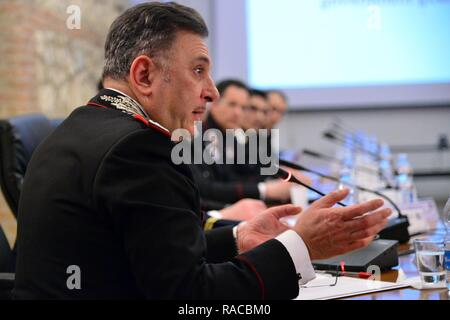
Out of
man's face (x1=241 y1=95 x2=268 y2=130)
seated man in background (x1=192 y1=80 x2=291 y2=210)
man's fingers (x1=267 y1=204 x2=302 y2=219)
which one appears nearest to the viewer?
man's fingers (x1=267 y1=204 x2=302 y2=219)

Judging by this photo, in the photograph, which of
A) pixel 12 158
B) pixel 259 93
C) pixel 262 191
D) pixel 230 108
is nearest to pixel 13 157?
pixel 12 158

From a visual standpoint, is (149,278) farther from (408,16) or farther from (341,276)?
(408,16)

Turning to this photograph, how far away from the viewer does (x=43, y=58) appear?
4742mm

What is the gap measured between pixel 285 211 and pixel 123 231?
1.55ft

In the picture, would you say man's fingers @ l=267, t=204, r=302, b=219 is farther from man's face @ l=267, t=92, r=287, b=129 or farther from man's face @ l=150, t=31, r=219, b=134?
man's face @ l=267, t=92, r=287, b=129

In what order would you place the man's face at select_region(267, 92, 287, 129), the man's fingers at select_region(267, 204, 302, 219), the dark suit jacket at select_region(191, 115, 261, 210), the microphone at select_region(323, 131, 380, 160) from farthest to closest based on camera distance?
the man's face at select_region(267, 92, 287, 129)
the dark suit jacket at select_region(191, 115, 261, 210)
the microphone at select_region(323, 131, 380, 160)
the man's fingers at select_region(267, 204, 302, 219)

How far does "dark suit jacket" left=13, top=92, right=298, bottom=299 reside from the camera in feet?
3.57

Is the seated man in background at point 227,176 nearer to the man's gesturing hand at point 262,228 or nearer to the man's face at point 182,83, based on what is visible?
the man's gesturing hand at point 262,228

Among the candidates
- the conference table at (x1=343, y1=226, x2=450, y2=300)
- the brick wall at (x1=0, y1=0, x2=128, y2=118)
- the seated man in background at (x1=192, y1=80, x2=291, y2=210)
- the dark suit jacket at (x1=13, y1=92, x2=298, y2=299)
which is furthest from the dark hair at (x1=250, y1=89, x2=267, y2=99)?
the dark suit jacket at (x1=13, y1=92, x2=298, y2=299)

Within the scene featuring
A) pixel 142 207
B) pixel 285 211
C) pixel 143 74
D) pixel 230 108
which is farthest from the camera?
pixel 230 108

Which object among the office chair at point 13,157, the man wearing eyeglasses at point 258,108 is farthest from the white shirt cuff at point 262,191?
the man wearing eyeglasses at point 258,108

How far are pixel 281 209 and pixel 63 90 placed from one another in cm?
397

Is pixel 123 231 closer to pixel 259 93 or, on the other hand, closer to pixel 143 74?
pixel 143 74

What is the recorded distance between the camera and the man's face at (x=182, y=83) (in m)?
1.33
